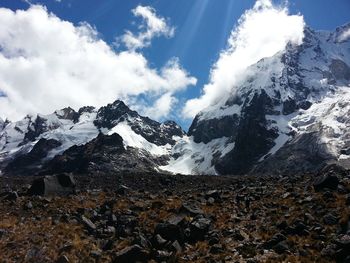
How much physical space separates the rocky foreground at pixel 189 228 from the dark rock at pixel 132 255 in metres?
0.05

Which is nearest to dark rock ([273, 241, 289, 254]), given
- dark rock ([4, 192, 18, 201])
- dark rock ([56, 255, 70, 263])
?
dark rock ([56, 255, 70, 263])

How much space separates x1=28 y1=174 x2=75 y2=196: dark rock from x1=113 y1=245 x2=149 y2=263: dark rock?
17.4 m

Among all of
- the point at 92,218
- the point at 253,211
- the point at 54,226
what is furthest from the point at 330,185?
the point at 54,226

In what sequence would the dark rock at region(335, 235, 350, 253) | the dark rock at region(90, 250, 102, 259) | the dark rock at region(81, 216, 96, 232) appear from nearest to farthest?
the dark rock at region(335, 235, 350, 253), the dark rock at region(90, 250, 102, 259), the dark rock at region(81, 216, 96, 232)

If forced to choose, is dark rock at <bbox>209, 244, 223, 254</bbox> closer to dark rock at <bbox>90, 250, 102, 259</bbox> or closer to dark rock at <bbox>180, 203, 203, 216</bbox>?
dark rock at <bbox>180, 203, 203, 216</bbox>

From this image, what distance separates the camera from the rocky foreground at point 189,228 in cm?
2270

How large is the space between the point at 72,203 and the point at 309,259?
702 inches

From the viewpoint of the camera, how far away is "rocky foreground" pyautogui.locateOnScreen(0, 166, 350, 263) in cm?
2270

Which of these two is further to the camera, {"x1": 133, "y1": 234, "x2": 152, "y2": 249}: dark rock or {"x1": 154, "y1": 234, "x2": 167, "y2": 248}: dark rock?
{"x1": 154, "y1": 234, "x2": 167, "y2": 248}: dark rock

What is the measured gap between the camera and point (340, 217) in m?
24.6

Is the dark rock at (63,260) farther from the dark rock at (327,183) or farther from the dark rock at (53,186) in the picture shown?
the dark rock at (327,183)

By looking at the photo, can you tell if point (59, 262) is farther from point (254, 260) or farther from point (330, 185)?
point (330, 185)

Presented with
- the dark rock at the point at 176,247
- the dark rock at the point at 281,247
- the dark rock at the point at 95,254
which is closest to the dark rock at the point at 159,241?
the dark rock at the point at 176,247

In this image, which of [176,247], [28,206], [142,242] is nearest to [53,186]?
[28,206]
